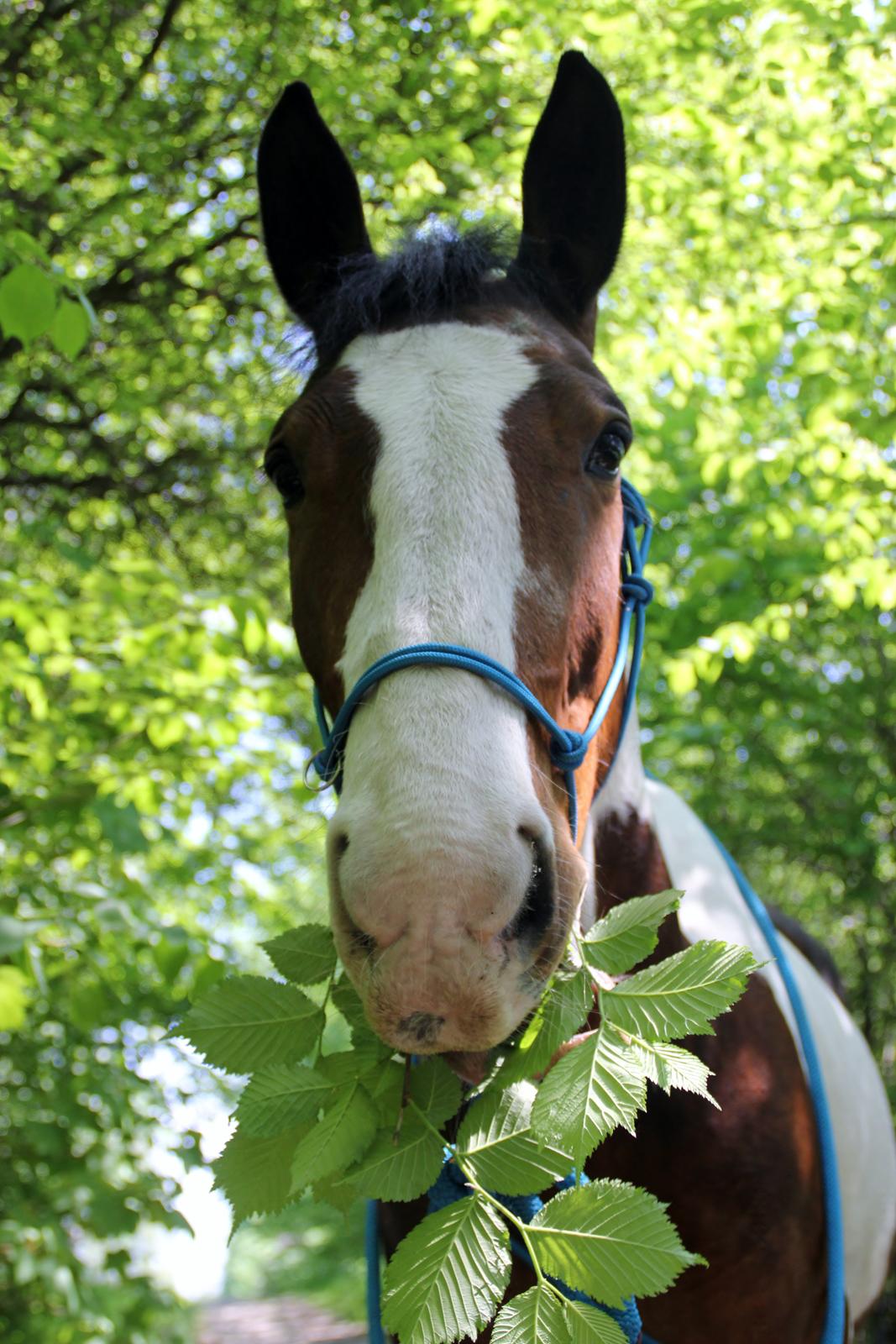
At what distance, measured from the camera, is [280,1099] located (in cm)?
127

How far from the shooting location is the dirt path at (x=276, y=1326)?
56.2 ft

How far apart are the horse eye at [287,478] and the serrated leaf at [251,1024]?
0.88 meters

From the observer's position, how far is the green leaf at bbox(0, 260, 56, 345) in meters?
1.93

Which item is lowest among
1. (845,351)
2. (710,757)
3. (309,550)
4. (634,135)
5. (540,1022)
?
(710,757)

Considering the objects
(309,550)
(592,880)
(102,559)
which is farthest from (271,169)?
(102,559)

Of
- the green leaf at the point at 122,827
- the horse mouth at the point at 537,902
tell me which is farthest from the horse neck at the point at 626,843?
the green leaf at the point at 122,827

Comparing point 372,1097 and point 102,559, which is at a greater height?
point 372,1097

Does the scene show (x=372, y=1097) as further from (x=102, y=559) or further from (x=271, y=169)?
(x=102, y=559)

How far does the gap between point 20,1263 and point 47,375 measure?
4096mm

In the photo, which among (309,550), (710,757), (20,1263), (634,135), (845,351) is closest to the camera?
(309,550)

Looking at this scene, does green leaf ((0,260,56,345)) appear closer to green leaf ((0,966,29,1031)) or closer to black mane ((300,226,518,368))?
black mane ((300,226,518,368))

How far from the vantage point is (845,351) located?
4.29 metres

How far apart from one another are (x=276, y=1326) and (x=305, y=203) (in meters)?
23.2

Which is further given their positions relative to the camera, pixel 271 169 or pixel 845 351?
pixel 845 351
